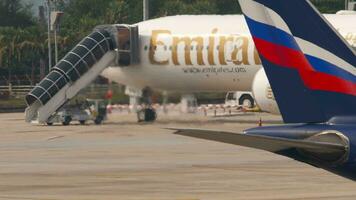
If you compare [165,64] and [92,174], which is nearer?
[92,174]

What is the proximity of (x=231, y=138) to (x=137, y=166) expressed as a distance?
22.9m

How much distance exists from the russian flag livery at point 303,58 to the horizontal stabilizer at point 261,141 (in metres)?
1.25

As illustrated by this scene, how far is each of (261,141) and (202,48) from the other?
1940 inches

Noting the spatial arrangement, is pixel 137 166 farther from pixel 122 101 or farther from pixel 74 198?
pixel 122 101

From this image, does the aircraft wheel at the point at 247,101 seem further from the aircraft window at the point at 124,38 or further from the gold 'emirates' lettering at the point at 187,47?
the aircraft window at the point at 124,38

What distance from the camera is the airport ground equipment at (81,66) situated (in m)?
67.8

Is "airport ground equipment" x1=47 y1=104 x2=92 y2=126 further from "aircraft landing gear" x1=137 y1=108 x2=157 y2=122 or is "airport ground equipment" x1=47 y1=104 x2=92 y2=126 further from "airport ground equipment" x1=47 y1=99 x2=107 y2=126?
"aircraft landing gear" x1=137 y1=108 x2=157 y2=122

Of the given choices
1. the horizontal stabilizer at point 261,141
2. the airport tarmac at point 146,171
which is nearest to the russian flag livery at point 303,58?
the horizontal stabilizer at point 261,141

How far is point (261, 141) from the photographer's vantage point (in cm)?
1831

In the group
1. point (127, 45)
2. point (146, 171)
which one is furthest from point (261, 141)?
point (127, 45)

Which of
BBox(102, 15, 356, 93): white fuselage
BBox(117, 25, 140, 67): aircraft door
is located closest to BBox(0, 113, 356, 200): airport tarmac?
BBox(102, 15, 356, 93): white fuselage

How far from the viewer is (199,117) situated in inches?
2566

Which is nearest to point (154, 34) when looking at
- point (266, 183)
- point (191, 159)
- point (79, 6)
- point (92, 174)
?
point (191, 159)

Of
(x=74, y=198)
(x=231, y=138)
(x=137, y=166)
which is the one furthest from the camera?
(x=137, y=166)
